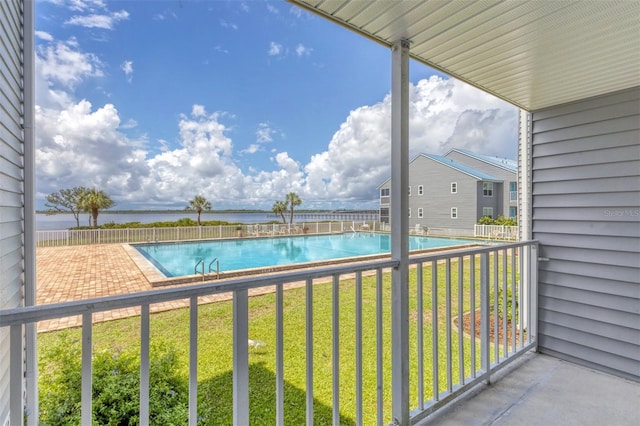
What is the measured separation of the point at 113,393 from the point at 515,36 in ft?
9.74

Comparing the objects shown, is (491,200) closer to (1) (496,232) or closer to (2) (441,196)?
(2) (441,196)

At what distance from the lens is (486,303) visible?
226 cm

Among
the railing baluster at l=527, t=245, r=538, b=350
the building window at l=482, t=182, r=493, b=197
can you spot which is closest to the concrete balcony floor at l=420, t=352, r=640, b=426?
the railing baluster at l=527, t=245, r=538, b=350

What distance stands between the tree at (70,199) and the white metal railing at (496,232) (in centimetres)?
2002

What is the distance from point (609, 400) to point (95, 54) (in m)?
25.0

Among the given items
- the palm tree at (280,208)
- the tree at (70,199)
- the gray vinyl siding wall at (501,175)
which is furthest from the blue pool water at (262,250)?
the tree at (70,199)

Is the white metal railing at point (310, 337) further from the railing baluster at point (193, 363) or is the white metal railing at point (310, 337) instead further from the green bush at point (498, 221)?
the green bush at point (498, 221)

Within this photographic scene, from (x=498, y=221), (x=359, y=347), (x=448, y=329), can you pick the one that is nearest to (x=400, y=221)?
(x=359, y=347)

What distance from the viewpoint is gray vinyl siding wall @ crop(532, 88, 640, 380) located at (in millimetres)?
2289

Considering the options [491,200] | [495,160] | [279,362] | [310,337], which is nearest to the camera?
[279,362]

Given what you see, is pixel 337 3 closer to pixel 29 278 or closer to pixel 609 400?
pixel 29 278

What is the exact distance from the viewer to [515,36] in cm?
170

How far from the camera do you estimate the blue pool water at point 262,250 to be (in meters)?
10.4

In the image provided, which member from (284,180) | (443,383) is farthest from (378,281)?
(284,180)
